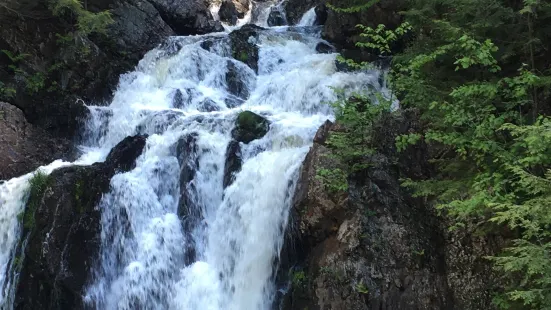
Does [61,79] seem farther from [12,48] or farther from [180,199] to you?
[180,199]

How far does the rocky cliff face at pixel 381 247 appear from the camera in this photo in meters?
6.22

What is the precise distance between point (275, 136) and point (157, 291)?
4.30 meters

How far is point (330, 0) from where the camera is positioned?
1772 cm

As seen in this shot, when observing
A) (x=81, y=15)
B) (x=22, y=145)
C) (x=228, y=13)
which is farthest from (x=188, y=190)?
(x=228, y=13)

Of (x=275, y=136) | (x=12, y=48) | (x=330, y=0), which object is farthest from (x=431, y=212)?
(x=12, y=48)

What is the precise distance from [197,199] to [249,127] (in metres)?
2.45

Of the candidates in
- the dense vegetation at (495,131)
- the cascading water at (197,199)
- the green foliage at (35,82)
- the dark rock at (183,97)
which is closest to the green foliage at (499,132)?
the dense vegetation at (495,131)

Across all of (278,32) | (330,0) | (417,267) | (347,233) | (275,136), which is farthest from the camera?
(278,32)

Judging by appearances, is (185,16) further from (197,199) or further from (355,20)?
(197,199)

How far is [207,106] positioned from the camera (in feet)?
47.2

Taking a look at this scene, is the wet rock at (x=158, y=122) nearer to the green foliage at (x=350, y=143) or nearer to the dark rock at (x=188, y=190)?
the dark rock at (x=188, y=190)

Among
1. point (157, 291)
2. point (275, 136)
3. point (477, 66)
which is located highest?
point (477, 66)

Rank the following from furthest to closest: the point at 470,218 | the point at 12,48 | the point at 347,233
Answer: the point at 12,48 → the point at 347,233 → the point at 470,218

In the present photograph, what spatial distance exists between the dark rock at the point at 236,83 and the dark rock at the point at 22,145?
5545mm
